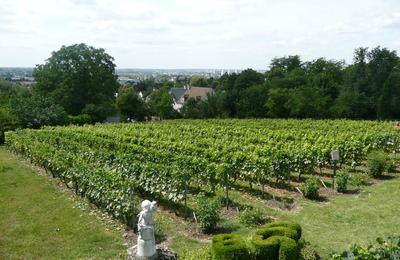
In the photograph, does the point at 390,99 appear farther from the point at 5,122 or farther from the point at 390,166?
the point at 5,122

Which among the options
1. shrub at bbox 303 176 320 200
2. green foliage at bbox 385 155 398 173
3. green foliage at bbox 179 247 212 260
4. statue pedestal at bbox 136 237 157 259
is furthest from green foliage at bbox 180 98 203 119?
statue pedestal at bbox 136 237 157 259

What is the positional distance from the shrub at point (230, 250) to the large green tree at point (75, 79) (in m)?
43.3

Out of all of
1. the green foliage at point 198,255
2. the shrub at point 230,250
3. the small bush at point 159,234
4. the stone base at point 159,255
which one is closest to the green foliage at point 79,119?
the small bush at point 159,234

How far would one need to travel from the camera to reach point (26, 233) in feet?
38.5

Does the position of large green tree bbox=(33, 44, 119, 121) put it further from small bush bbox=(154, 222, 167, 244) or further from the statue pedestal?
the statue pedestal

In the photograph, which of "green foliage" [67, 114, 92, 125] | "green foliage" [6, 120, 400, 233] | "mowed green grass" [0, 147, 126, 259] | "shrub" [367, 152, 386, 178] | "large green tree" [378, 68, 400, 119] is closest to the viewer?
"mowed green grass" [0, 147, 126, 259]

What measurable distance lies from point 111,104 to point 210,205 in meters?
43.6

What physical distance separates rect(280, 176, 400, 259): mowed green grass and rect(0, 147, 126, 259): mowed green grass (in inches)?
200

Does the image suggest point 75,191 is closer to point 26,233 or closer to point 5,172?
point 26,233

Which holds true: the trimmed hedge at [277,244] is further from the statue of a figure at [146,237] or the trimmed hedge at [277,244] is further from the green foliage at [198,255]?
the statue of a figure at [146,237]

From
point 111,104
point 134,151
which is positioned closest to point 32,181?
point 134,151

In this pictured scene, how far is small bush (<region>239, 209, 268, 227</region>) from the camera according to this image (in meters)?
11.6

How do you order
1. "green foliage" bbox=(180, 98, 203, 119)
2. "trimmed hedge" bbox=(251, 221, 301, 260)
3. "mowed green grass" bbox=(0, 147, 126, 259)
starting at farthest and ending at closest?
1. "green foliage" bbox=(180, 98, 203, 119)
2. "mowed green grass" bbox=(0, 147, 126, 259)
3. "trimmed hedge" bbox=(251, 221, 301, 260)

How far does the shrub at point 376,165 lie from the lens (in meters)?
16.8
